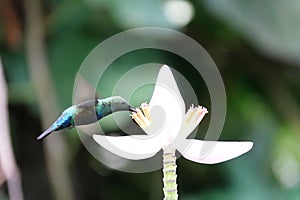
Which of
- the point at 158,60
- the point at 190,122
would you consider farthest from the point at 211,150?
the point at 158,60

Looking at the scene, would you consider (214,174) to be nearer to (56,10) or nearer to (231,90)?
(231,90)

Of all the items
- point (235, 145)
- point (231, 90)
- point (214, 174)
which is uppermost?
point (231, 90)

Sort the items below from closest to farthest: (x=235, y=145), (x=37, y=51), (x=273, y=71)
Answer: (x=235, y=145), (x=37, y=51), (x=273, y=71)

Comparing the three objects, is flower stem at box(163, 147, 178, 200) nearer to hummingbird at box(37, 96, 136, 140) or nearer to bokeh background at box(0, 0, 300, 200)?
hummingbird at box(37, 96, 136, 140)

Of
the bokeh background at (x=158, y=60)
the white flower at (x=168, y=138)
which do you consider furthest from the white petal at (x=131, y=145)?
the bokeh background at (x=158, y=60)

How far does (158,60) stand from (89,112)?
0.57 meters

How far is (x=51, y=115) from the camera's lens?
0.72m

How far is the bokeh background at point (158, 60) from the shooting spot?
0.75 metres

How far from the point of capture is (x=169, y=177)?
0.17 meters

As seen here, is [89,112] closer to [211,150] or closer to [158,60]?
[211,150]

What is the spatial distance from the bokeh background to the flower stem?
54 centimetres

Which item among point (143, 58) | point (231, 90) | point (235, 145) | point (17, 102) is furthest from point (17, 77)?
point (235, 145)

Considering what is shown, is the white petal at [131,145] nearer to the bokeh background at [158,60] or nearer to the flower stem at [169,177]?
the flower stem at [169,177]

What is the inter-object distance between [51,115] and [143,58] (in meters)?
0.13
